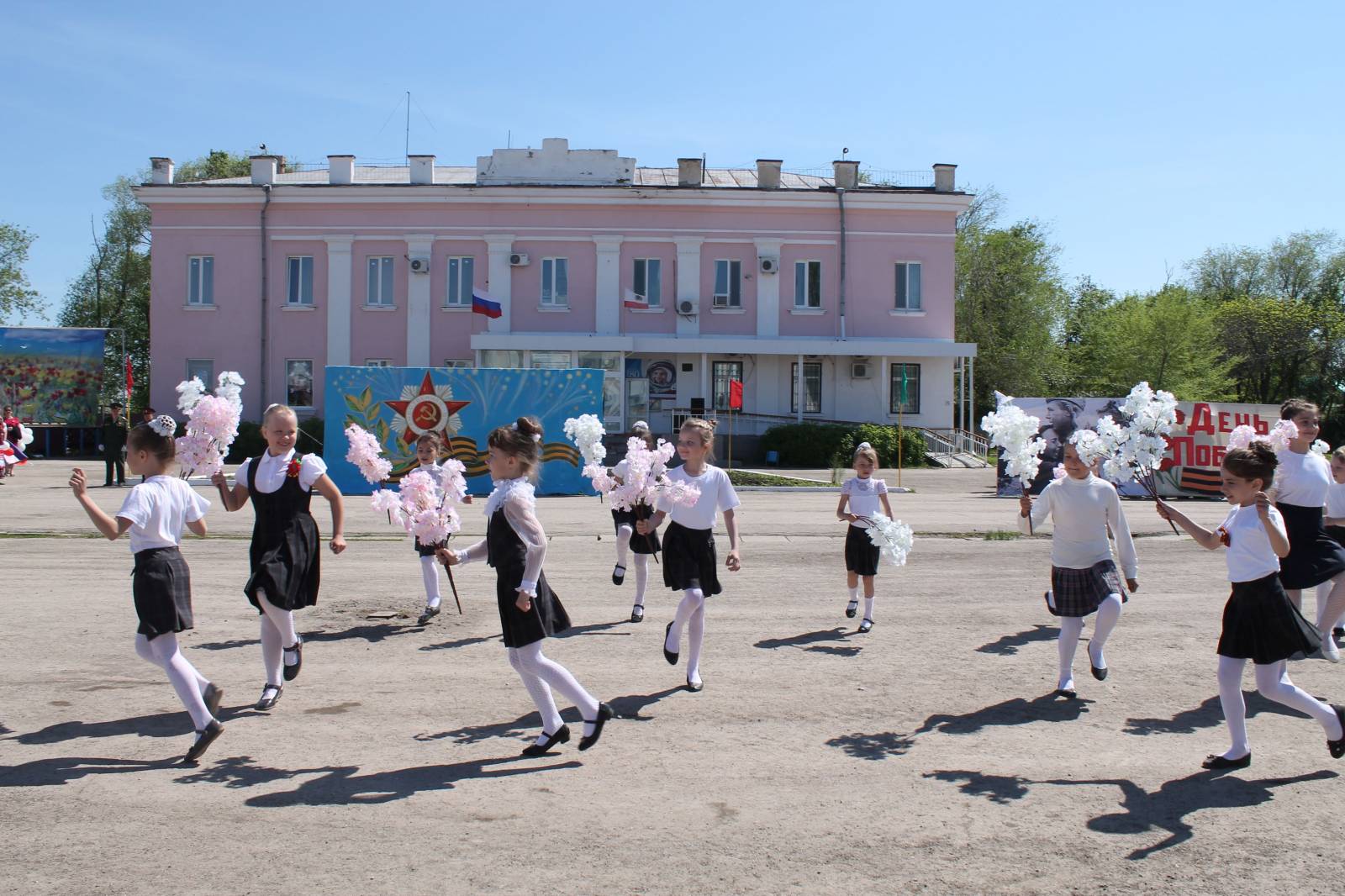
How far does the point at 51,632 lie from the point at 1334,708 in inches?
370

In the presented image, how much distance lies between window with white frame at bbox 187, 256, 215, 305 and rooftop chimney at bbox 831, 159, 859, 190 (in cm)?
2342

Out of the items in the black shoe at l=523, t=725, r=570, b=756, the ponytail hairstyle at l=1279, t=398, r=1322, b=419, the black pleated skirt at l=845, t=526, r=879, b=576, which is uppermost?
the ponytail hairstyle at l=1279, t=398, r=1322, b=419

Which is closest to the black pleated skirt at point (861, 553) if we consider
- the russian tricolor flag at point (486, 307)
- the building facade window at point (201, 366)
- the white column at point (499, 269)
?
the russian tricolor flag at point (486, 307)

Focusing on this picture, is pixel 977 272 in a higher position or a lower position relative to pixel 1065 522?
higher

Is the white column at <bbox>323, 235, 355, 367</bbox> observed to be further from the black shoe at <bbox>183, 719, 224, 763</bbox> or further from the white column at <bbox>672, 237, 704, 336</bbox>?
the black shoe at <bbox>183, 719, 224, 763</bbox>

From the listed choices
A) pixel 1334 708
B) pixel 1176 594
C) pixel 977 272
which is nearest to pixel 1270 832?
pixel 1334 708

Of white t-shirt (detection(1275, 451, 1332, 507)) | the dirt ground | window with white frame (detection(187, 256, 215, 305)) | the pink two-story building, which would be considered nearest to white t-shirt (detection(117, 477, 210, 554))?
the dirt ground

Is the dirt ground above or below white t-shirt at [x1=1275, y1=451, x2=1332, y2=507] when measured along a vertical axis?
below

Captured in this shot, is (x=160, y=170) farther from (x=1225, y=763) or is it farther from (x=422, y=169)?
(x=1225, y=763)

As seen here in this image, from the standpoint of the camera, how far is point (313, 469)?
6.74 m

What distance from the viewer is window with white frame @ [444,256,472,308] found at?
39156 mm

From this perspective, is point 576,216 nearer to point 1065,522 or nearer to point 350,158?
point 350,158

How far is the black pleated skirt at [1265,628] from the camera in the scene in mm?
5629

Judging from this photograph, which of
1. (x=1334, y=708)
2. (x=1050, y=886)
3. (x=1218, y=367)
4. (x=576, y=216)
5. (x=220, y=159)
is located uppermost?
(x=220, y=159)
